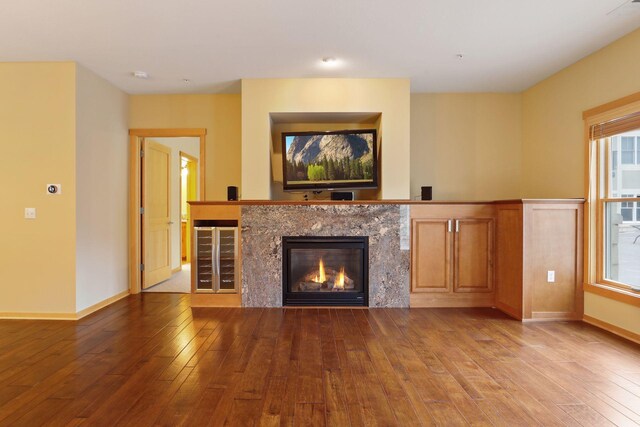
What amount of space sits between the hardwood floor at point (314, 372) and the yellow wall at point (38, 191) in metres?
0.36

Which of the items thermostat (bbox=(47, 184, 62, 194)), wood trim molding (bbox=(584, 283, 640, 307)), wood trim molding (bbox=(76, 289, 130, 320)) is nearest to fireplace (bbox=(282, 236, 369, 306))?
wood trim molding (bbox=(76, 289, 130, 320))

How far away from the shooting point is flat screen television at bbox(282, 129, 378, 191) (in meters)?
4.25

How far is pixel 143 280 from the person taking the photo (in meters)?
4.97

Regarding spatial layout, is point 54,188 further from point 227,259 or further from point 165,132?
point 227,259

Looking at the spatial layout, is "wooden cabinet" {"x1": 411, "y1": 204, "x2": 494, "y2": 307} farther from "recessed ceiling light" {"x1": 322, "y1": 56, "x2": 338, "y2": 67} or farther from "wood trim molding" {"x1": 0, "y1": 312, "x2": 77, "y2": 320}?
"wood trim molding" {"x1": 0, "y1": 312, "x2": 77, "y2": 320}

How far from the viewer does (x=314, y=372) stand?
8.08 ft

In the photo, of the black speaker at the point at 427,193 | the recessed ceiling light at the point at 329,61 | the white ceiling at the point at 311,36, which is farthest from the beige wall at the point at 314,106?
the recessed ceiling light at the point at 329,61

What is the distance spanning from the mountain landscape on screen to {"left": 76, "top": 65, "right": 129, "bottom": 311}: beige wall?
216 cm

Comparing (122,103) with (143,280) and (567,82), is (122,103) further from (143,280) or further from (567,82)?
(567,82)

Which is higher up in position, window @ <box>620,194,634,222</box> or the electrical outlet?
window @ <box>620,194,634,222</box>

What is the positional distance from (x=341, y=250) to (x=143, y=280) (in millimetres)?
2822

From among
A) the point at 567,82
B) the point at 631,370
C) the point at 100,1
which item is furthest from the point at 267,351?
the point at 567,82

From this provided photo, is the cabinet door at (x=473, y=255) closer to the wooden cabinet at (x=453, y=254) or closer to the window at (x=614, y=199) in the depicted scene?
the wooden cabinet at (x=453, y=254)

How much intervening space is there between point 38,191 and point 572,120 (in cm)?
567
